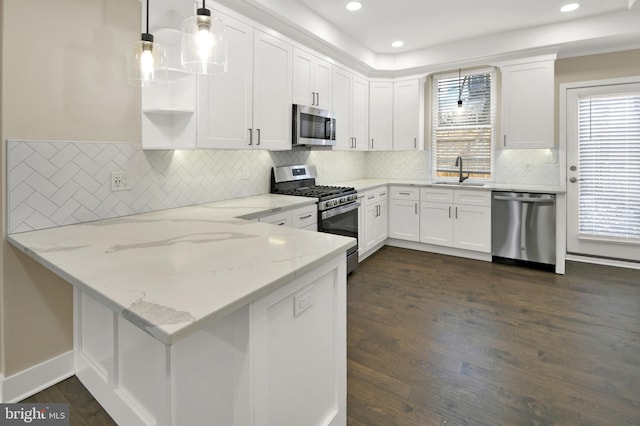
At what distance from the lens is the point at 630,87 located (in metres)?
4.07

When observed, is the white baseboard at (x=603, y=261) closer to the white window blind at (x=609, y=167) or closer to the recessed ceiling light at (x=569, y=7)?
the white window blind at (x=609, y=167)

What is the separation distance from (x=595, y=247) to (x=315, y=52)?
4.11 meters

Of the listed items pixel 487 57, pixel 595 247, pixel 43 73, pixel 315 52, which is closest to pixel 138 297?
pixel 43 73

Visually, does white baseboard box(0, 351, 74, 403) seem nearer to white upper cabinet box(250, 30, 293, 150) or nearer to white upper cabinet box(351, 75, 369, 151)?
white upper cabinet box(250, 30, 293, 150)

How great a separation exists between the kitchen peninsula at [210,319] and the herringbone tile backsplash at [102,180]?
17 centimetres

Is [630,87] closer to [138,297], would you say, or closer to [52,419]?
[138,297]

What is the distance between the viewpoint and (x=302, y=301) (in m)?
1.37

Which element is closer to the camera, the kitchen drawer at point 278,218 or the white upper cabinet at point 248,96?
the white upper cabinet at point 248,96

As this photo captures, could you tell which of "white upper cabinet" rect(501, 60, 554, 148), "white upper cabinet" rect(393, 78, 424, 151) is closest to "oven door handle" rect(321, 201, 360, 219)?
"white upper cabinet" rect(393, 78, 424, 151)

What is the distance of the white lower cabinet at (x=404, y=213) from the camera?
4.91 m

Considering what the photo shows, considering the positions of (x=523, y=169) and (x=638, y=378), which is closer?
(x=638, y=378)

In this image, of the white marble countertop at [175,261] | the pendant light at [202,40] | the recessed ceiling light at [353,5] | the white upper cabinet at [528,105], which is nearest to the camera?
the white marble countertop at [175,261]

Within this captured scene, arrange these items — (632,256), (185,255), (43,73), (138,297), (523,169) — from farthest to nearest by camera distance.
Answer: (523,169)
(632,256)
(43,73)
(185,255)
(138,297)

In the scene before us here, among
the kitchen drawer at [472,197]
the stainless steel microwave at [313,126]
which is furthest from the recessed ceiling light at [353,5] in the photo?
the kitchen drawer at [472,197]
